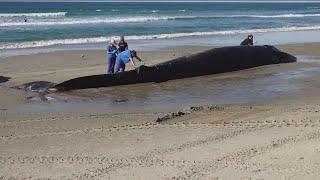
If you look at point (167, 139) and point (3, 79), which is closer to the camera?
point (167, 139)

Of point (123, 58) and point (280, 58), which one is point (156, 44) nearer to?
point (280, 58)

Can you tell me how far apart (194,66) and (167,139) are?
791 cm

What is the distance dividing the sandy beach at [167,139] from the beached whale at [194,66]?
15.5 inches

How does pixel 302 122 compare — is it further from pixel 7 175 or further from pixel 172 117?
pixel 7 175

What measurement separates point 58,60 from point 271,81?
8274 mm

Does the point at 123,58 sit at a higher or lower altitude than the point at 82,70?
higher

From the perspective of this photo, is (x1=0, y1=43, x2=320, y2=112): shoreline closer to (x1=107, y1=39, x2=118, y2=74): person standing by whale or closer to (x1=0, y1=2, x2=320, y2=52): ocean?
(x1=107, y1=39, x2=118, y2=74): person standing by whale

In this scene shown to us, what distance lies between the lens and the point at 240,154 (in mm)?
7129

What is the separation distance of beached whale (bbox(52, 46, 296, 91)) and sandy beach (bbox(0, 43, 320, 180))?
1.29ft

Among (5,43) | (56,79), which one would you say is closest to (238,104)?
Result: (56,79)

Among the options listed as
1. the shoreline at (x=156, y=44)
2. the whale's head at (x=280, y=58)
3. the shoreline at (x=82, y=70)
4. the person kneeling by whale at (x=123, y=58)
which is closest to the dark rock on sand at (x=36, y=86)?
the shoreline at (x=82, y=70)

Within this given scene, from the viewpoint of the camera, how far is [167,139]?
8055 mm

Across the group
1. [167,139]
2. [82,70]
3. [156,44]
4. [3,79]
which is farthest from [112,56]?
[156,44]

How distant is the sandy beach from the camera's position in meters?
6.59
